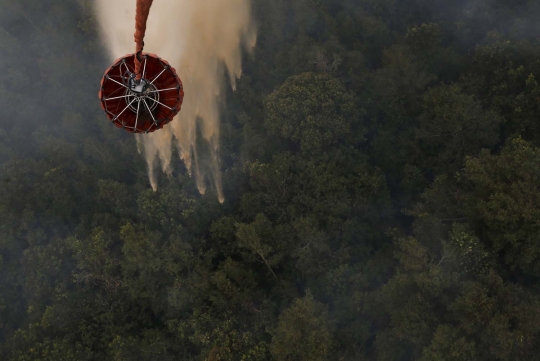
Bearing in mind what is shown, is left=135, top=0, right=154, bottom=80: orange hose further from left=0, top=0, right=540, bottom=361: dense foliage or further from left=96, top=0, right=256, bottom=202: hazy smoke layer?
left=0, top=0, right=540, bottom=361: dense foliage

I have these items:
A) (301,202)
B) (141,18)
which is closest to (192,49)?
(301,202)

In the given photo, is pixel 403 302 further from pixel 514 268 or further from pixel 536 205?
pixel 536 205

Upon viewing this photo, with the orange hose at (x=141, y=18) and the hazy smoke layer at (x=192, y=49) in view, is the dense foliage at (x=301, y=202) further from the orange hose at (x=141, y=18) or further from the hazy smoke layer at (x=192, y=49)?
the orange hose at (x=141, y=18)

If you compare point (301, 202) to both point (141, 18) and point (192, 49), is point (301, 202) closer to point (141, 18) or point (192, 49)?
point (192, 49)

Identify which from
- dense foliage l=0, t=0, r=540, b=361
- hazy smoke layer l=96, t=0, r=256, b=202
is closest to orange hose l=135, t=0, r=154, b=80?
hazy smoke layer l=96, t=0, r=256, b=202

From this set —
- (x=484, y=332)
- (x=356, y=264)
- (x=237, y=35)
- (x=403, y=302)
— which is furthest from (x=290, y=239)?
(x=237, y=35)
